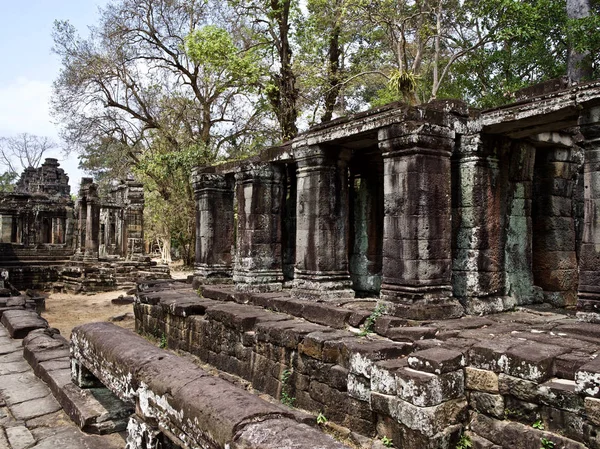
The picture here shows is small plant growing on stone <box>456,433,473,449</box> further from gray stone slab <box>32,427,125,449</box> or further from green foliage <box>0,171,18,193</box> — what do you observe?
green foliage <box>0,171,18,193</box>

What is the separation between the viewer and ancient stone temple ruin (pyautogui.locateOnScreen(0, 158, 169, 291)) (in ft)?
66.1

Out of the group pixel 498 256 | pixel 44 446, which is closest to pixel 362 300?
pixel 498 256

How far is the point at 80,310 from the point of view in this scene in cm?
1545

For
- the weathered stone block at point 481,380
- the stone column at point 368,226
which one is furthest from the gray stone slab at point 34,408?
the stone column at point 368,226

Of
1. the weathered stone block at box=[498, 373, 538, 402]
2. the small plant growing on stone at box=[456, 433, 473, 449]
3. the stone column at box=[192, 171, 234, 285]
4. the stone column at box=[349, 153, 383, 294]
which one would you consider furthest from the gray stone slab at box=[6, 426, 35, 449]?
the stone column at box=[192, 171, 234, 285]

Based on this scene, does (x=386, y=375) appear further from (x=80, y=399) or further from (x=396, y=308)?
(x=80, y=399)

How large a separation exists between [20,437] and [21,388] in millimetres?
1549

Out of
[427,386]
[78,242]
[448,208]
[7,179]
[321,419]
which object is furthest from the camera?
[7,179]

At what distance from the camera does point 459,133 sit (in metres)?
6.12

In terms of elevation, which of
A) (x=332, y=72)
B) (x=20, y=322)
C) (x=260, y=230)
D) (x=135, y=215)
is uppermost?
(x=332, y=72)

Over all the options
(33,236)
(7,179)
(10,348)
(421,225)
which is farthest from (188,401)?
(7,179)

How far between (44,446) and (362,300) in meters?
4.56

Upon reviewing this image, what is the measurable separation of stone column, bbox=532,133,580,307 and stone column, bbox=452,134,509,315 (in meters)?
1.06

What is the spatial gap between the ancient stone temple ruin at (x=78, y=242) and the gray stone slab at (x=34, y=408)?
1545cm
